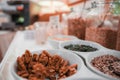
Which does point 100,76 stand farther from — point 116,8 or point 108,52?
point 116,8

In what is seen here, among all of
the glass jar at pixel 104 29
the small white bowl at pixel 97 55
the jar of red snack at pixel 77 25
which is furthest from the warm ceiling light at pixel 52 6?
the small white bowl at pixel 97 55

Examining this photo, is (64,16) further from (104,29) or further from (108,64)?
(108,64)

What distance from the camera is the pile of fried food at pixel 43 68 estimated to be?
1.49 feet

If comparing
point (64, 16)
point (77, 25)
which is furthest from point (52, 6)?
point (77, 25)

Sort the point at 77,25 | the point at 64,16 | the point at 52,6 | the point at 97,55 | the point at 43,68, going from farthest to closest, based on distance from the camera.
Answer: the point at 52,6, the point at 64,16, the point at 77,25, the point at 97,55, the point at 43,68

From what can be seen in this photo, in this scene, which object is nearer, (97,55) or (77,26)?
(97,55)

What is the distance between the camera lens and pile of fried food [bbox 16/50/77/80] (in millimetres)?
454

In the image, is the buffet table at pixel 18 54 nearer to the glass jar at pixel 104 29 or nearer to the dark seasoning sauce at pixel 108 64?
the dark seasoning sauce at pixel 108 64

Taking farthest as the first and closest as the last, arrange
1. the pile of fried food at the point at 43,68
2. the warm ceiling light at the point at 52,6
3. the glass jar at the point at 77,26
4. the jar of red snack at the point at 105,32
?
the warm ceiling light at the point at 52,6
the glass jar at the point at 77,26
the jar of red snack at the point at 105,32
the pile of fried food at the point at 43,68

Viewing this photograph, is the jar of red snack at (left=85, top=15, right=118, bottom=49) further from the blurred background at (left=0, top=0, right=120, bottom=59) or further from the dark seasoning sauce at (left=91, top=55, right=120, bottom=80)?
the dark seasoning sauce at (left=91, top=55, right=120, bottom=80)

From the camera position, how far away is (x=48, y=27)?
1.01m

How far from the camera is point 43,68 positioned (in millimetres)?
462

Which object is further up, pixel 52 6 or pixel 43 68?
pixel 52 6

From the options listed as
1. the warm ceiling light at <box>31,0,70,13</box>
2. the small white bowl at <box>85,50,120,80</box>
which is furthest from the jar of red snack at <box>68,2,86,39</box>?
the warm ceiling light at <box>31,0,70,13</box>
